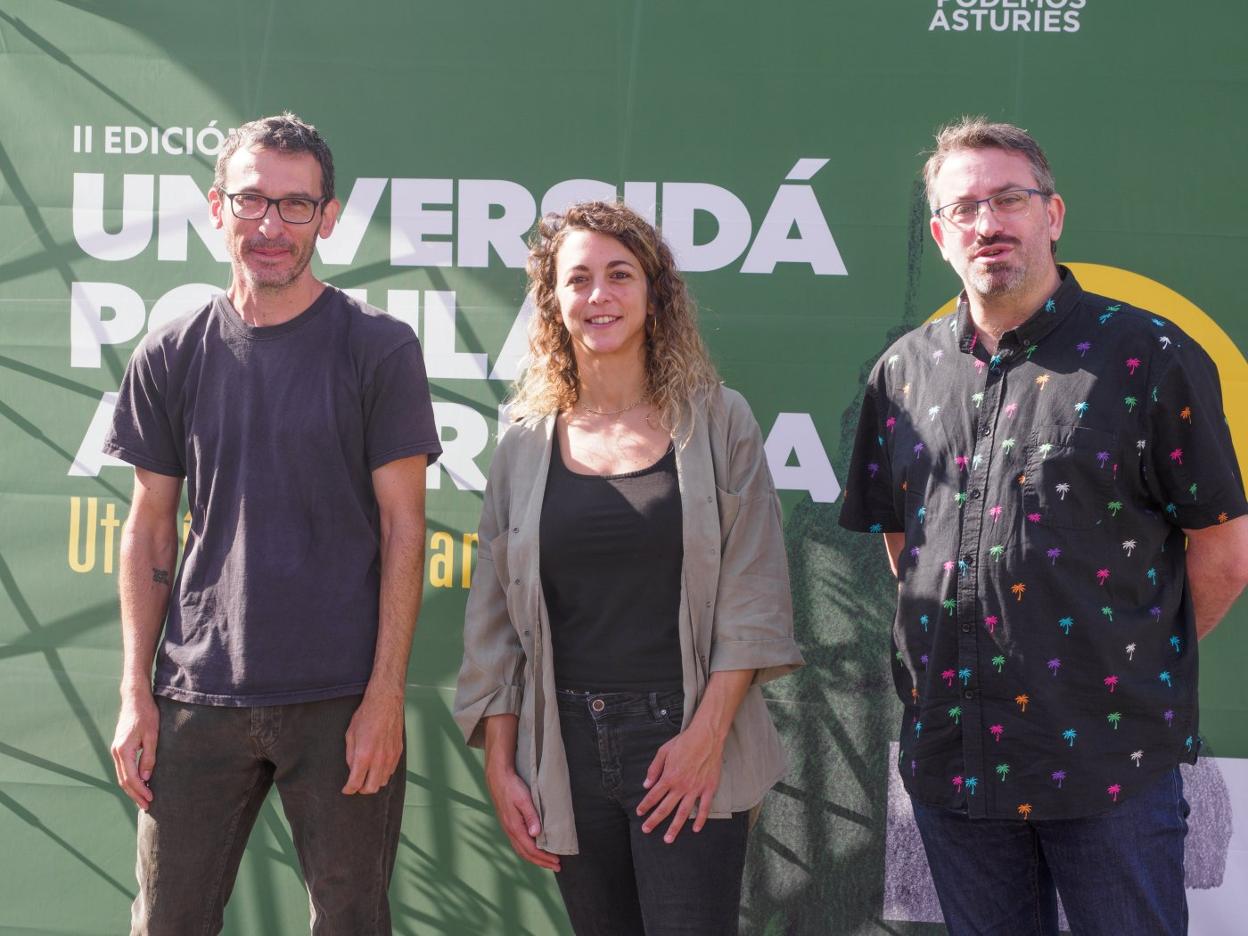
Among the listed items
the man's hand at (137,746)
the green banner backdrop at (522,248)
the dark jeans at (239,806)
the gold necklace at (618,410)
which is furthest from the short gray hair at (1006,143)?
the man's hand at (137,746)

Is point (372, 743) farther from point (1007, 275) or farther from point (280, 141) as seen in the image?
point (1007, 275)

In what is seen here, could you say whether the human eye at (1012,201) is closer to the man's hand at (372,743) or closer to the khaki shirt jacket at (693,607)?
the khaki shirt jacket at (693,607)

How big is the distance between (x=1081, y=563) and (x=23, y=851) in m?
2.79

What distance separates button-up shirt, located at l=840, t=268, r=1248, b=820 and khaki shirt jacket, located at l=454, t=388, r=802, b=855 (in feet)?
0.95

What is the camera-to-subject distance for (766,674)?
2139 mm

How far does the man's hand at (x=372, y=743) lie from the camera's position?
2.09 metres

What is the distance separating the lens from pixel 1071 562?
1.88 m

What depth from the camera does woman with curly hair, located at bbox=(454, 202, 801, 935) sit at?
80.2 inches

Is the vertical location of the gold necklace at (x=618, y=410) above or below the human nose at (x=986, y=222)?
below

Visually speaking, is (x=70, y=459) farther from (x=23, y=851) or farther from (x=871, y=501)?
(x=871, y=501)

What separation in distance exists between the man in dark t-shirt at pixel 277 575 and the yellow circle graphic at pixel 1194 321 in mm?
1549

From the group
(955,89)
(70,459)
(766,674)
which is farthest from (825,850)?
(70,459)

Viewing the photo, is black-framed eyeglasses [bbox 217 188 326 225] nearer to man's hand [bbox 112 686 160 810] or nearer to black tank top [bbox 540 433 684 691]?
black tank top [bbox 540 433 684 691]

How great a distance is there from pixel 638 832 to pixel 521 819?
0.22 m
